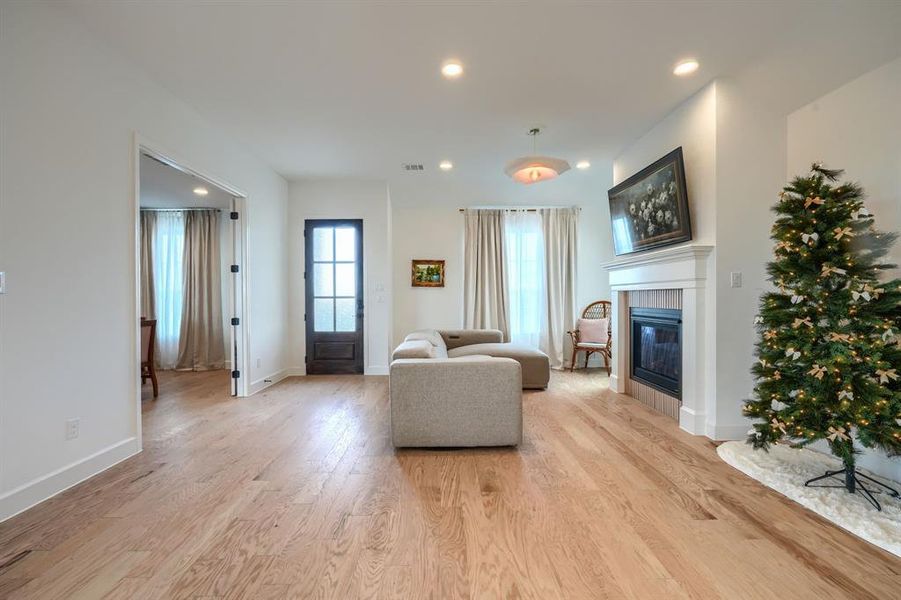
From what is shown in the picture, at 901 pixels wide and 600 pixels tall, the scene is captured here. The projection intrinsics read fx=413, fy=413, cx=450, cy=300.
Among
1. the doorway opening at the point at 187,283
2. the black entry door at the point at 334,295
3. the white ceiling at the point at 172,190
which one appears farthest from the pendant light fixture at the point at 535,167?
the doorway opening at the point at 187,283

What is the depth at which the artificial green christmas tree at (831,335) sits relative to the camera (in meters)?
2.03

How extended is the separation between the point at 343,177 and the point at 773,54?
461cm

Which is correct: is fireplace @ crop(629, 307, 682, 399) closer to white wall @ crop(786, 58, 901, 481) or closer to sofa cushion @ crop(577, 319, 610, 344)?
white wall @ crop(786, 58, 901, 481)

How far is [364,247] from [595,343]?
3.59 m

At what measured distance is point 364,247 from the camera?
577cm

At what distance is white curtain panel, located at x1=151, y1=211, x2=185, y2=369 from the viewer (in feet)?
20.9

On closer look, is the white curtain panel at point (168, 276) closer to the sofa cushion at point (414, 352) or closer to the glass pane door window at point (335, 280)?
the glass pane door window at point (335, 280)

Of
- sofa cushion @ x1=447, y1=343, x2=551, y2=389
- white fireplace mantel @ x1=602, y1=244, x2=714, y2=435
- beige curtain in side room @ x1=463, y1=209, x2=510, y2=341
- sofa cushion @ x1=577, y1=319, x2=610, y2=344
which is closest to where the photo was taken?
white fireplace mantel @ x1=602, y1=244, x2=714, y2=435

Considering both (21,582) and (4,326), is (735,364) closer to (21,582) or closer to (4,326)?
(21,582)

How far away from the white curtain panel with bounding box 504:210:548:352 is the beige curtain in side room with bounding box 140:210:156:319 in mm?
5474

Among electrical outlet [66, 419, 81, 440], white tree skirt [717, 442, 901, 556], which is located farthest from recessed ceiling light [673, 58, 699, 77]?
electrical outlet [66, 419, 81, 440]

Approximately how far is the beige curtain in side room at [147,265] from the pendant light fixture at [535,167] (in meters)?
5.73

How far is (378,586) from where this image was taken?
1.51 meters

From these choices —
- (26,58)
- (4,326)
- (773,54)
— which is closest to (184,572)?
(4,326)
